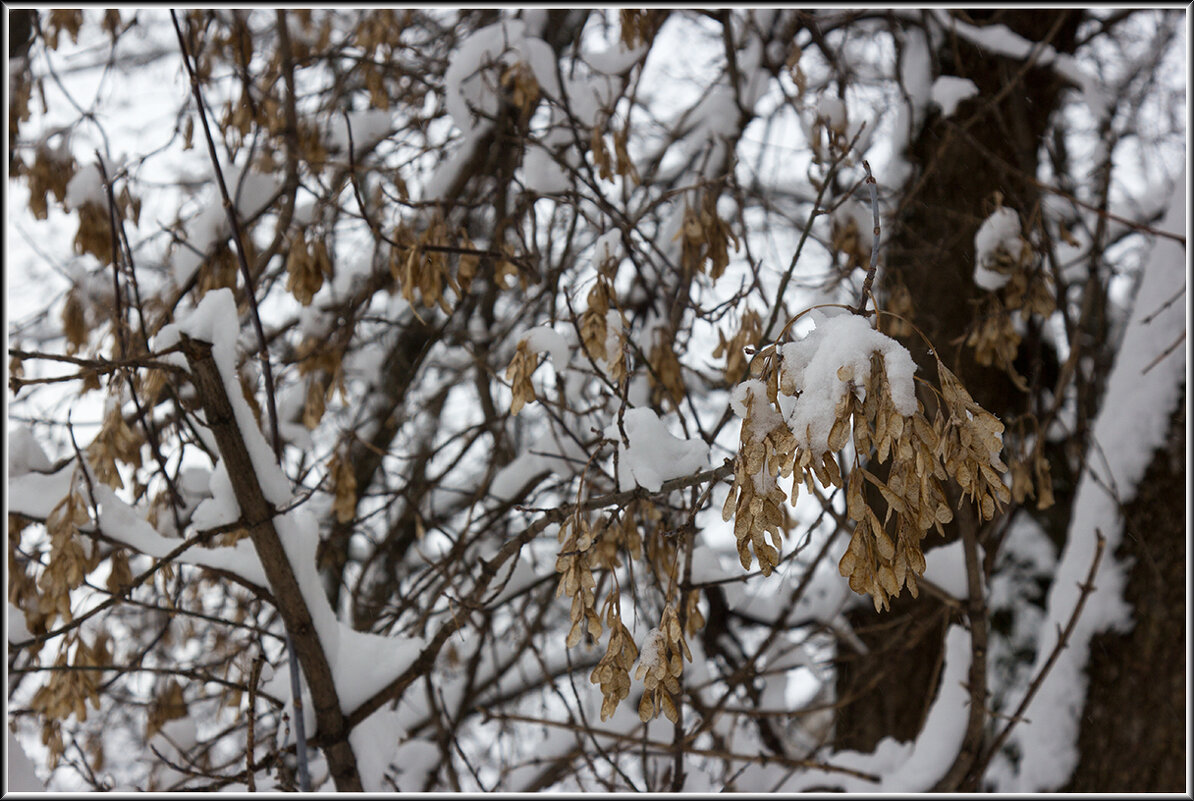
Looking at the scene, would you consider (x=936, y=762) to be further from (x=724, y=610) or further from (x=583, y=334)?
(x=583, y=334)

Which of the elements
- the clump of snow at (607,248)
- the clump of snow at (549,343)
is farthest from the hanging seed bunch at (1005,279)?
the clump of snow at (549,343)

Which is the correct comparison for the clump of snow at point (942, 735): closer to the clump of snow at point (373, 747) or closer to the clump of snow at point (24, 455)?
the clump of snow at point (373, 747)

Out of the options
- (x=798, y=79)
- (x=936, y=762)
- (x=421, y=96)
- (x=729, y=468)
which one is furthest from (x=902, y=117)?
(x=729, y=468)

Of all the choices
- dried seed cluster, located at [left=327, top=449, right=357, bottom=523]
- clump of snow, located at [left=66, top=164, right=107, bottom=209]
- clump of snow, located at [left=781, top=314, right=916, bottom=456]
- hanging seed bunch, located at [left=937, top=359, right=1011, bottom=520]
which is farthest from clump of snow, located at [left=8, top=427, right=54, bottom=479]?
hanging seed bunch, located at [left=937, top=359, right=1011, bottom=520]

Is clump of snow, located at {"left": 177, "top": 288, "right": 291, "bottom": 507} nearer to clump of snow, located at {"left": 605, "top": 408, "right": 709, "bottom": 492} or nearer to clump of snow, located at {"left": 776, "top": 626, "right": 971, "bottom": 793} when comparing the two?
clump of snow, located at {"left": 605, "top": 408, "right": 709, "bottom": 492}

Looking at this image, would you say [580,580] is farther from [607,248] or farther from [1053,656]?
[1053,656]

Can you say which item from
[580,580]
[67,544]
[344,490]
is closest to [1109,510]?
[580,580]

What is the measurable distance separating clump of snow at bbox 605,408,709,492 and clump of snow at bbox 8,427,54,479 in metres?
1.31

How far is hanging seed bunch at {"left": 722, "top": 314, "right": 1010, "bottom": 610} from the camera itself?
806mm

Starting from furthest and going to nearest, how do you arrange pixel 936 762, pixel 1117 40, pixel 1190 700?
pixel 1117 40
pixel 1190 700
pixel 936 762

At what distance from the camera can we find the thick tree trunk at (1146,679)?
6.96 feet

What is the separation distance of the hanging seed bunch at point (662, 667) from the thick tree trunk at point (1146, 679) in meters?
1.71

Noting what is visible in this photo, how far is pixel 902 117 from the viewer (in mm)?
3072

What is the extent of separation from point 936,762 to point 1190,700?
725 millimetres
